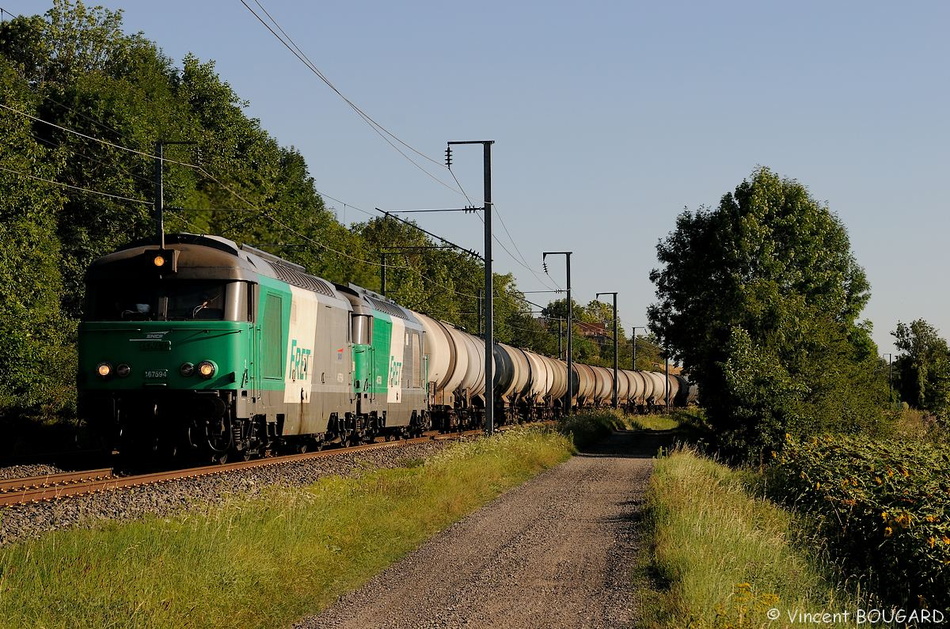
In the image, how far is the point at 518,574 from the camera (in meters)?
11.2

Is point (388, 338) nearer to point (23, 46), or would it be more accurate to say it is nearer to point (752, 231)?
point (752, 231)

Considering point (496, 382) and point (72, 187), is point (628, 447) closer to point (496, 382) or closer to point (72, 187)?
point (496, 382)

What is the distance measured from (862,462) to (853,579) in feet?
18.2

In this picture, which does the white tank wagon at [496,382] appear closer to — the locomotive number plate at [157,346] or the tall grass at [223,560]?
the locomotive number plate at [157,346]

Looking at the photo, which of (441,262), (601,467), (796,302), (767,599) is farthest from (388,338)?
(441,262)

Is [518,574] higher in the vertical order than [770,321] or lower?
lower

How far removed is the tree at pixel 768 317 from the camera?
3044 centimetres

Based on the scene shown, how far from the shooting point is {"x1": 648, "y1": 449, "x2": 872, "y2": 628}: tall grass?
881 cm

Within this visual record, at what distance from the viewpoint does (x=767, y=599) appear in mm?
8539

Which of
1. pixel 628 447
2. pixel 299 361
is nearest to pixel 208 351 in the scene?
pixel 299 361

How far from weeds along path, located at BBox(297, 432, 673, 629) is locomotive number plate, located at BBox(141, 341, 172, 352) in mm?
5985

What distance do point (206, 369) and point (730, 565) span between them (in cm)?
1007

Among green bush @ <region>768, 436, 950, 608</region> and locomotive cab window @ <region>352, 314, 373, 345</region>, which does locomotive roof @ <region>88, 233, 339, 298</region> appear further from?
green bush @ <region>768, 436, 950, 608</region>

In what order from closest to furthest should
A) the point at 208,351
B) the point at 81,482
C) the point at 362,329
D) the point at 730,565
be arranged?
the point at 730,565, the point at 81,482, the point at 208,351, the point at 362,329
